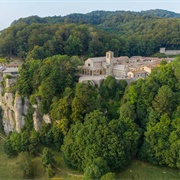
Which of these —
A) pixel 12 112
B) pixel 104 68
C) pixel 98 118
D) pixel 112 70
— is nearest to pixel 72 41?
pixel 104 68

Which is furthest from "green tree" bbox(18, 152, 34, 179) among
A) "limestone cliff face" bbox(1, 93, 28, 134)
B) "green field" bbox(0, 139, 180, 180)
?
"limestone cliff face" bbox(1, 93, 28, 134)

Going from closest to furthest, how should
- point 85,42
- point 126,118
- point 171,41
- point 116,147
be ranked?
point 116,147 → point 126,118 → point 85,42 → point 171,41

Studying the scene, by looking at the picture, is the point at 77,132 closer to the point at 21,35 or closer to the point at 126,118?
the point at 126,118

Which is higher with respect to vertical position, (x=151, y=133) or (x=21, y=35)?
(x=21, y=35)

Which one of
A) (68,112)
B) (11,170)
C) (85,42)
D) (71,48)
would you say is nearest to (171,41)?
(85,42)

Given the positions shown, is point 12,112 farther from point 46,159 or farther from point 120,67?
point 120,67

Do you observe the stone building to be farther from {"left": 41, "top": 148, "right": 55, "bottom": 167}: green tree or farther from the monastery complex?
{"left": 41, "top": 148, "right": 55, "bottom": 167}: green tree

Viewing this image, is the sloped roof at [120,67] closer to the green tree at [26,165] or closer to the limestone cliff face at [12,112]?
the limestone cliff face at [12,112]

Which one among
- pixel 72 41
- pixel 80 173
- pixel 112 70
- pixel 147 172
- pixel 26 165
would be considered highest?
pixel 72 41
